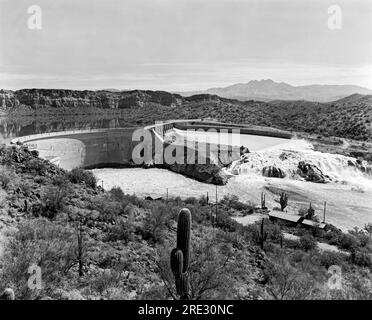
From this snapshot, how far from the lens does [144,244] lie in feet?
29.6

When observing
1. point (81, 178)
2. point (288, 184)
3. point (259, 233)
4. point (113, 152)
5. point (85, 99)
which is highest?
point (85, 99)

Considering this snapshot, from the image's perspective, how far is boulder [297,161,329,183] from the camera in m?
27.1

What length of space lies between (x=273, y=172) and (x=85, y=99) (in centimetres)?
12581

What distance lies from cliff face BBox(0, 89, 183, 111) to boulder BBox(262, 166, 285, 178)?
104 metres

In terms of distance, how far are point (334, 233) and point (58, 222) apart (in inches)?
456

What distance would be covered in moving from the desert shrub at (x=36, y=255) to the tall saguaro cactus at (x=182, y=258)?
2.26 m

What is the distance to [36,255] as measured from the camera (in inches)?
246

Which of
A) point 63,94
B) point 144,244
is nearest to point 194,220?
point 144,244

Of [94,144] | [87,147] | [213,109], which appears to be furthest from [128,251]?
[213,109]

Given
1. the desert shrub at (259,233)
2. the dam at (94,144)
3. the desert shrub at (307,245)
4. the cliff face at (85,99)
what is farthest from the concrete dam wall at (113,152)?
the cliff face at (85,99)

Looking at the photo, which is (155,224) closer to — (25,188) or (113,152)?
(25,188)

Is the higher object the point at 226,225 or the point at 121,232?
the point at 121,232

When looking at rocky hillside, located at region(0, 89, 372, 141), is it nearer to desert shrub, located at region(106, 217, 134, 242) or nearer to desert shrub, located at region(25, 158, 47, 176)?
desert shrub, located at region(106, 217, 134, 242)

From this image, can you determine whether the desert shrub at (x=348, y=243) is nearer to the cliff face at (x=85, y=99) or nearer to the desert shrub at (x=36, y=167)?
the desert shrub at (x=36, y=167)
